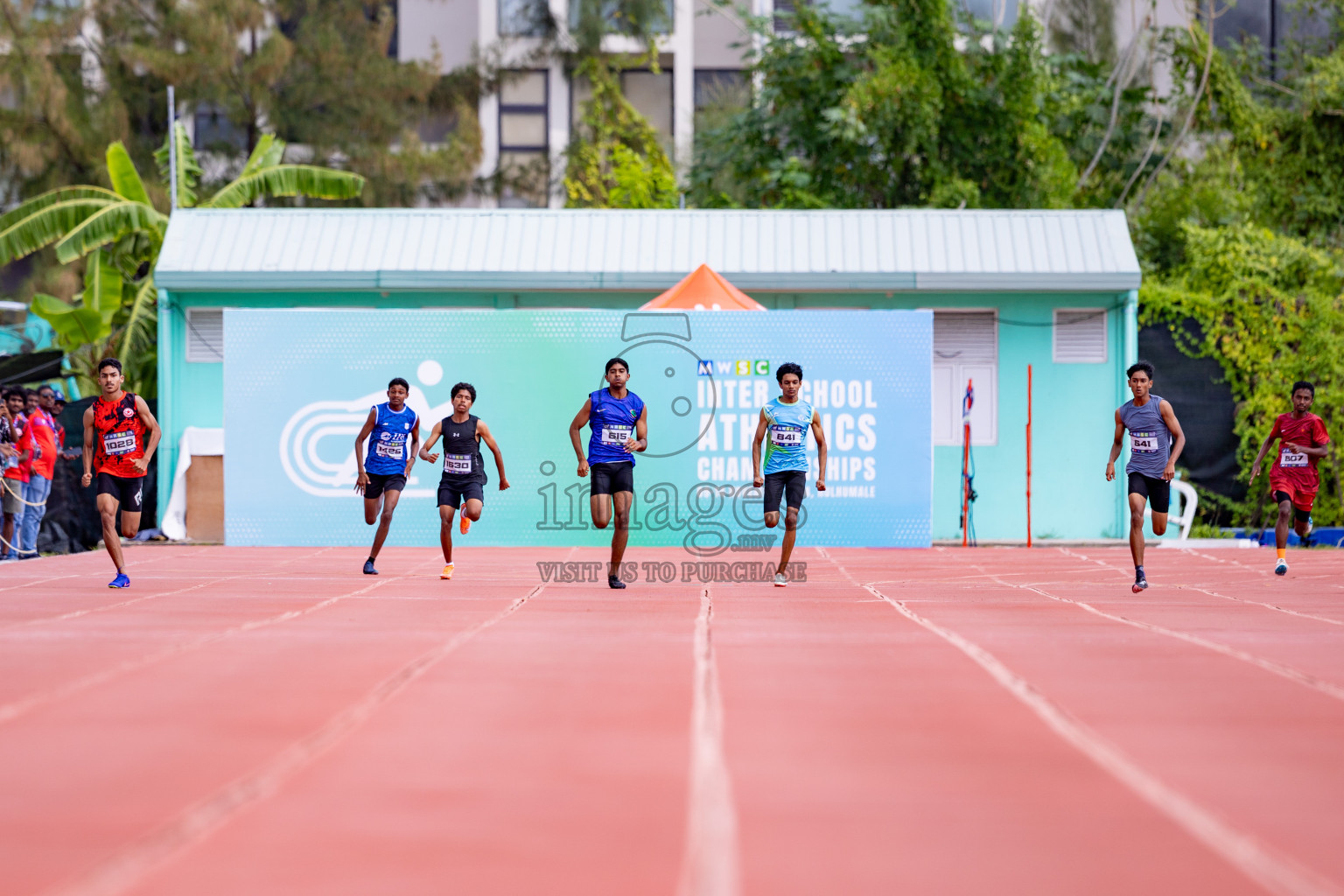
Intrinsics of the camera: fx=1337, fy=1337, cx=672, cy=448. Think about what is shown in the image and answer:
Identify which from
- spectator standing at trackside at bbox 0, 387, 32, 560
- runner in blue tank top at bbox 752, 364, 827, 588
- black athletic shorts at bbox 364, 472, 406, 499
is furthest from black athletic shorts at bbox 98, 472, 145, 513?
runner in blue tank top at bbox 752, 364, 827, 588

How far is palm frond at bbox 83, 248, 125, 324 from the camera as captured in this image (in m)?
20.6

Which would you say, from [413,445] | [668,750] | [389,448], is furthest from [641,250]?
[668,750]

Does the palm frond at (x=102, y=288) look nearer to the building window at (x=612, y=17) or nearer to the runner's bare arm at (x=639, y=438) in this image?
the runner's bare arm at (x=639, y=438)

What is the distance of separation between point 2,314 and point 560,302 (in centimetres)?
2113

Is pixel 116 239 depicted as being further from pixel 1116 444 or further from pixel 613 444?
pixel 1116 444

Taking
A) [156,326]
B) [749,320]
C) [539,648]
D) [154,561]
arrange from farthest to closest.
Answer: [156,326] → [749,320] → [154,561] → [539,648]

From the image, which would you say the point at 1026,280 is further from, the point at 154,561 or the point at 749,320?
the point at 154,561

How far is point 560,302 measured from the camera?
19.9 metres

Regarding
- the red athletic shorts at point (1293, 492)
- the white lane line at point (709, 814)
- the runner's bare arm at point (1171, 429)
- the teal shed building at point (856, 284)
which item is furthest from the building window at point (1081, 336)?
the white lane line at point (709, 814)

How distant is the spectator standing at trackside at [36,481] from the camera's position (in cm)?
1589

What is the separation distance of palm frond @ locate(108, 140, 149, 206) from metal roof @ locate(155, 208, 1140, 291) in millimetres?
2535

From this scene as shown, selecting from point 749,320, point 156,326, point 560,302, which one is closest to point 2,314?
point 156,326

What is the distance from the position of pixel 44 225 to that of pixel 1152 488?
17121mm

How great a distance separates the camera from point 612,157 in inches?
1288
